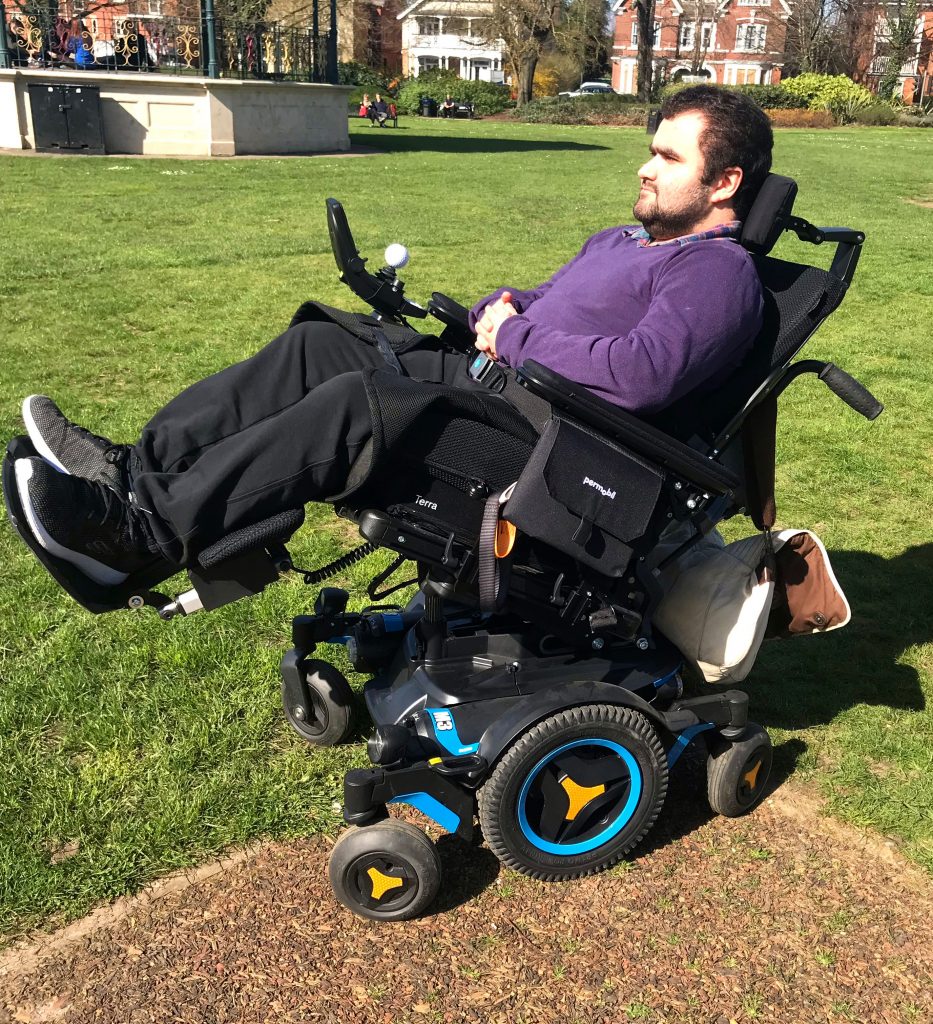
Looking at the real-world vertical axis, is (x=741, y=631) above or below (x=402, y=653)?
above

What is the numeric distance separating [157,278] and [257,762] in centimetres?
749

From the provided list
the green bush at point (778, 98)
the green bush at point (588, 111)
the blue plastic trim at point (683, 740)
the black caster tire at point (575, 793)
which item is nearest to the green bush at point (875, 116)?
the green bush at point (778, 98)

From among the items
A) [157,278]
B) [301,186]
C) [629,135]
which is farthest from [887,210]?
[629,135]

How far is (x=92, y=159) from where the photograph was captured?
19.6 metres

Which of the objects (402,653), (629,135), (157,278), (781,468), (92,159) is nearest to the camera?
(402,653)

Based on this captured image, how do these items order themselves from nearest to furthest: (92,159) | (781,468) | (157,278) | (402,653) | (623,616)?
1. (623,616)
2. (402,653)
3. (781,468)
4. (157,278)
5. (92,159)

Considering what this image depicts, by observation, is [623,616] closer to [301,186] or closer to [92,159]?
[301,186]

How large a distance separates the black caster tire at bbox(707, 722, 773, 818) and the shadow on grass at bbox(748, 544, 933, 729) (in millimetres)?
467

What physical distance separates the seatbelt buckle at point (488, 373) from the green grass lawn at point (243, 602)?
1.25m

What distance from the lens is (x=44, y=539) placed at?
7.86 feet

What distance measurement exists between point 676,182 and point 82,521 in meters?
1.77

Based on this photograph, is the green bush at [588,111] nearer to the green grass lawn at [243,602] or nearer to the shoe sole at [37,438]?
the green grass lawn at [243,602]

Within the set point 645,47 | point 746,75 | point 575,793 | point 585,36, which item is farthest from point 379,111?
point 746,75

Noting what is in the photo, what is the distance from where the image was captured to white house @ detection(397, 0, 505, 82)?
7769 cm
